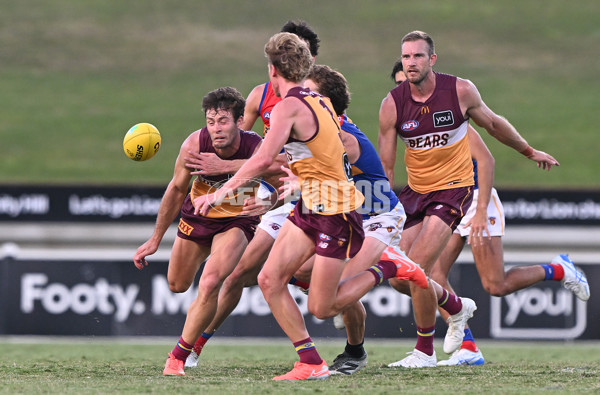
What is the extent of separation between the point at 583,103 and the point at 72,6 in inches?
804

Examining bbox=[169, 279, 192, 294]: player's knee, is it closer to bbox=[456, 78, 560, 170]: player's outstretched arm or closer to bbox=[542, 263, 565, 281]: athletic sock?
bbox=[456, 78, 560, 170]: player's outstretched arm

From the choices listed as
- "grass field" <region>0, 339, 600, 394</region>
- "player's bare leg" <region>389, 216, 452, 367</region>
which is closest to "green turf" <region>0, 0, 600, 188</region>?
"grass field" <region>0, 339, 600, 394</region>

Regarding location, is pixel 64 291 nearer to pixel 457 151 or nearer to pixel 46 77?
pixel 457 151

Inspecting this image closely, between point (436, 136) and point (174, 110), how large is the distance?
21512 millimetres

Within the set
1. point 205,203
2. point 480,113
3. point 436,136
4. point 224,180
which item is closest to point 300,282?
point 224,180

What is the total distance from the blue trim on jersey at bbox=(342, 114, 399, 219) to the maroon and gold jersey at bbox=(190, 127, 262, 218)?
828 millimetres

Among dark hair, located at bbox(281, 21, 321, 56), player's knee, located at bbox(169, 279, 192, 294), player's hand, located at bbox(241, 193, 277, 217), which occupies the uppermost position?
dark hair, located at bbox(281, 21, 321, 56)

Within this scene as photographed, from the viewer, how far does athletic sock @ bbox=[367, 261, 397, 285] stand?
22.1ft

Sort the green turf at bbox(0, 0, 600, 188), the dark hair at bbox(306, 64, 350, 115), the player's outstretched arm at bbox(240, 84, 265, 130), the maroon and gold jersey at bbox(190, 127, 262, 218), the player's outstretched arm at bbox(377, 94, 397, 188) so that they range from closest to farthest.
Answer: the dark hair at bbox(306, 64, 350, 115) < the maroon and gold jersey at bbox(190, 127, 262, 218) < the player's outstretched arm at bbox(377, 94, 397, 188) < the player's outstretched arm at bbox(240, 84, 265, 130) < the green turf at bbox(0, 0, 600, 188)

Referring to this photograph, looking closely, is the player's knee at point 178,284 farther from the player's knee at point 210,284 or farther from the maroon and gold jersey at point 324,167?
the maroon and gold jersey at point 324,167

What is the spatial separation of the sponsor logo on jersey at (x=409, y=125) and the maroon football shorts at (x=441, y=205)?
1.97 feet

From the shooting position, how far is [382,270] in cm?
683

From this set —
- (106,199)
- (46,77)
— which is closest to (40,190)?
(106,199)

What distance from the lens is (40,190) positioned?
14.9 meters
